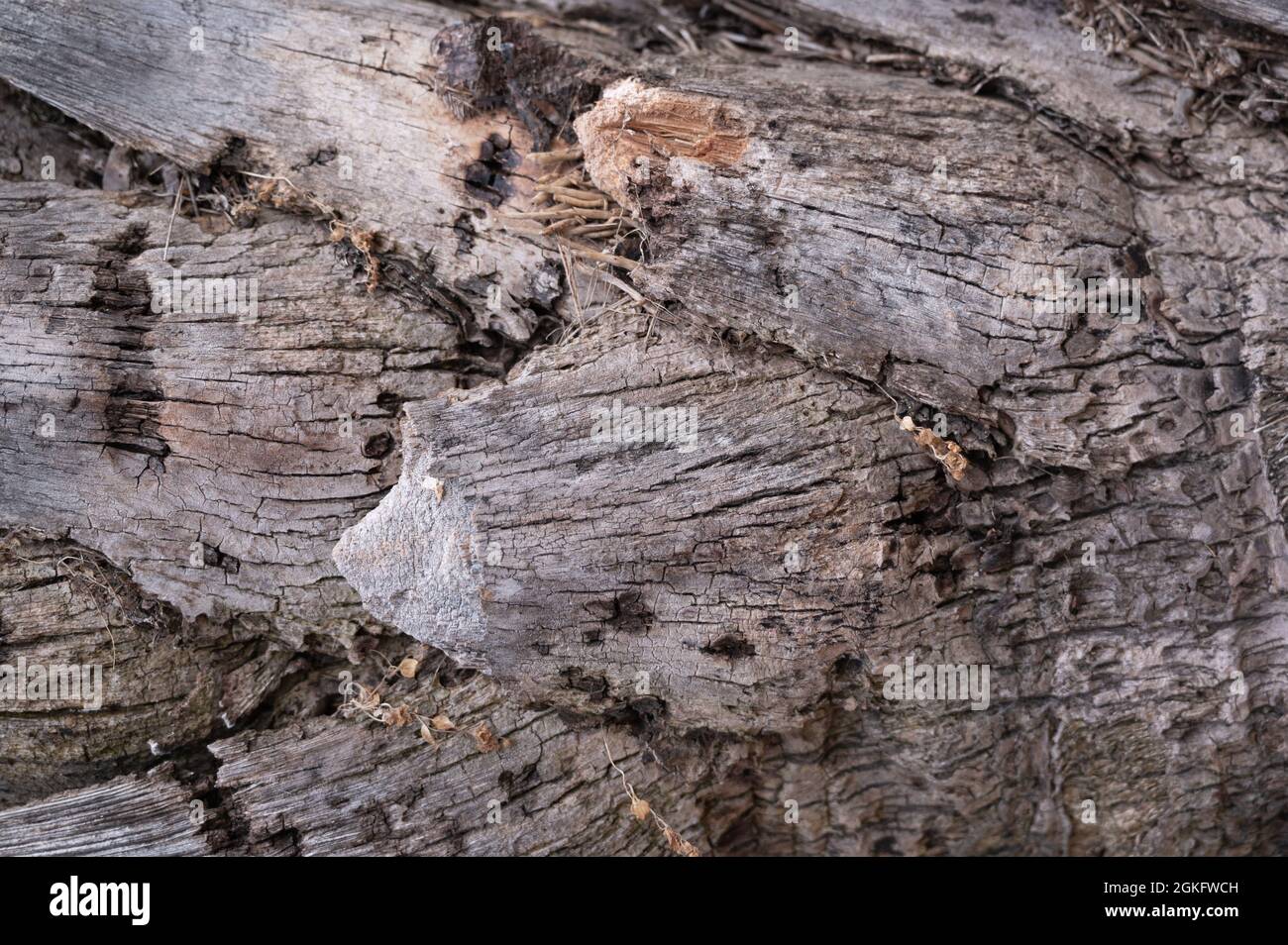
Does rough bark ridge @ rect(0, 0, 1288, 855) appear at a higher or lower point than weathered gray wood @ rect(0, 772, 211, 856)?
higher

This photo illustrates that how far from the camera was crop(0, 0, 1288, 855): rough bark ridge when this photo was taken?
3.94 m

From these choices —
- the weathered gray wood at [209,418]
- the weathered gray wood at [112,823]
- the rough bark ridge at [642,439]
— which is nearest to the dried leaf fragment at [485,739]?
the rough bark ridge at [642,439]

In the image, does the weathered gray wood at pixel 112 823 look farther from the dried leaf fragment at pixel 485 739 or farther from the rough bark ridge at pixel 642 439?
the dried leaf fragment at pixel 485 739

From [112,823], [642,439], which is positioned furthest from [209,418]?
[642,439]

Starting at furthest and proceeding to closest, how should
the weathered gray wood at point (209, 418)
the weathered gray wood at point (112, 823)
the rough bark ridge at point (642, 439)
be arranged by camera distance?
the weathered gray wood at point (209, 418) → the weathered gray wood at point (112, 823) → the rough bark ridge at point (642, 439)

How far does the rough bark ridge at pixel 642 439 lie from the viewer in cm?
394

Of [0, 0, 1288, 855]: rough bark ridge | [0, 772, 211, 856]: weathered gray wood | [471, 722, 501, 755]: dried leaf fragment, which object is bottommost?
[0, 772, 211, 856]: weathered gray wood

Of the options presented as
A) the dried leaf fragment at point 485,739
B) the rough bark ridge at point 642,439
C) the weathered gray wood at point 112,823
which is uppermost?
the rough bark ridge at point 642,439

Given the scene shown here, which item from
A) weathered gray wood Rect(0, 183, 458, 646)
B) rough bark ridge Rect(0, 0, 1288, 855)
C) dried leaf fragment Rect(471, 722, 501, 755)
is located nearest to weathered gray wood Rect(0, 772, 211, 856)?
rough bark ridge Rect(0, 0, 1288, 855)

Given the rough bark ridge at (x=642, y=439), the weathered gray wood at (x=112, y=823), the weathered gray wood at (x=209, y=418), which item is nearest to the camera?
the rough bark ridge at (x=642, y=439)

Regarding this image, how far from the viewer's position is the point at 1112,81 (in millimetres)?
4312

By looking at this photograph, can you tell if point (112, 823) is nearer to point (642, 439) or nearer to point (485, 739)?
point (485, 739)

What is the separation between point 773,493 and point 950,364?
91 cm

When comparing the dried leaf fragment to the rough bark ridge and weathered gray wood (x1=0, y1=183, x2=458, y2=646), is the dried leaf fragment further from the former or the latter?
weathered gray wood (x1=0, y1=183, x2=458, y2=646)
